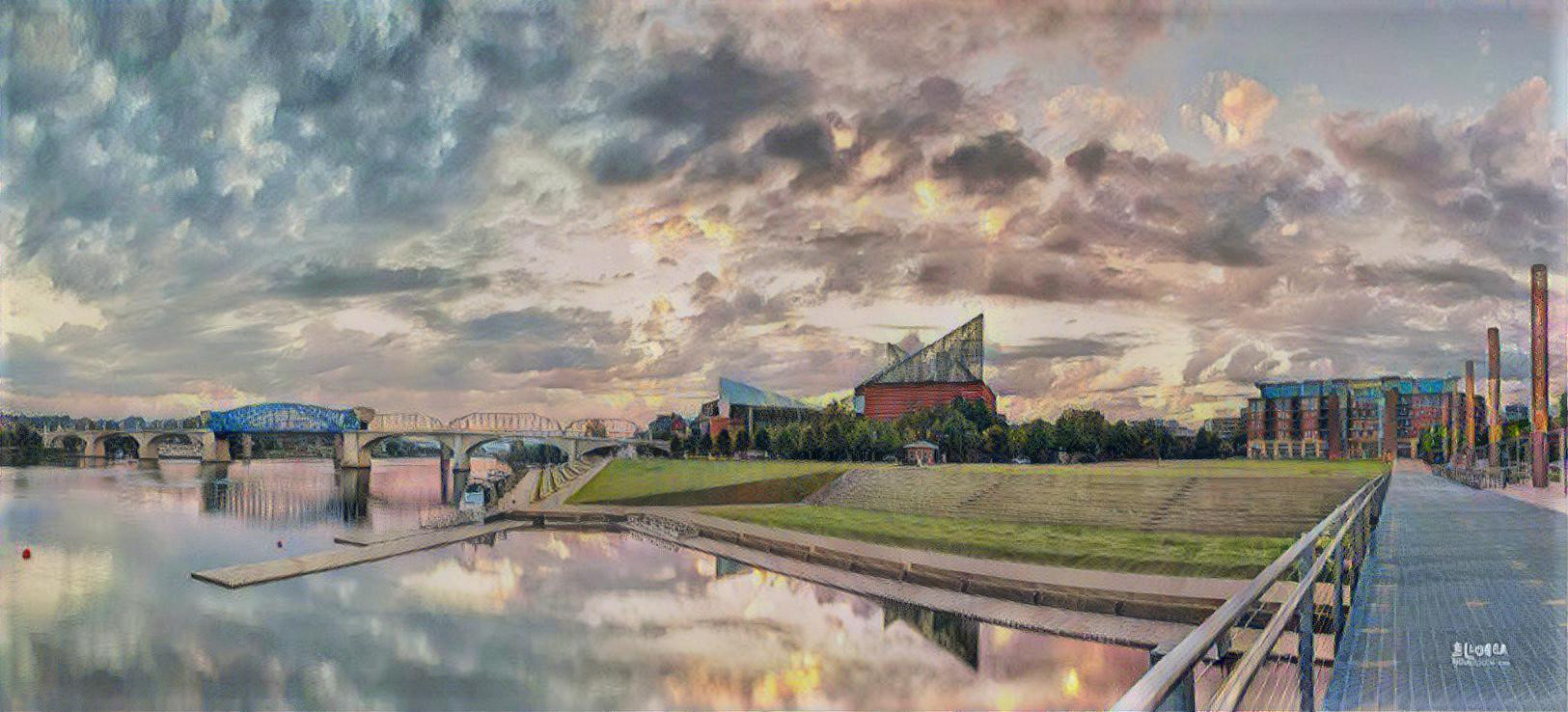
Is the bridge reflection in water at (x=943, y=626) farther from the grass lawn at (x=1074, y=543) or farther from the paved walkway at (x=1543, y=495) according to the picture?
the paved walkway at (x=1543, y=495)

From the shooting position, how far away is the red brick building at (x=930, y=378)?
47062 mm

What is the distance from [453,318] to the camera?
651 inches

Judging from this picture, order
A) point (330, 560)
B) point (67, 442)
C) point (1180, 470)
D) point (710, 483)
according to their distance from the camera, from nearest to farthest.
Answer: point (330, 560) → point (1180, 470) → point (710, 483) → point (67, 442)

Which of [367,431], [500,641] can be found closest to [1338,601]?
[500,641]

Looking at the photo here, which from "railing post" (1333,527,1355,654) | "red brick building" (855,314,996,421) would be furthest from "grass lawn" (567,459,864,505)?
"railing post" (1333,527,1355,654)

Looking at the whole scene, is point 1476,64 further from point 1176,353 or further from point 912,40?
point 912,40

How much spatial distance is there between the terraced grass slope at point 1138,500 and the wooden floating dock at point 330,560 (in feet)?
28.4

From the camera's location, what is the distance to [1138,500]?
15.1 meters

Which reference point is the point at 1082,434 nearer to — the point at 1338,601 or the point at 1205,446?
the point at 1205,446

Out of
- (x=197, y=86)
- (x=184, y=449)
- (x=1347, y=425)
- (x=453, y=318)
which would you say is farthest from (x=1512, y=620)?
(x=184, y=449)

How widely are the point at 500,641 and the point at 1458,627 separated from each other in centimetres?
930

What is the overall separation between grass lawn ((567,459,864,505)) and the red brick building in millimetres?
17784

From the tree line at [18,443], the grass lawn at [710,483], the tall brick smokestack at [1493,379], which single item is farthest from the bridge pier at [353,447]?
the tall brick smokestack at [1493,379]

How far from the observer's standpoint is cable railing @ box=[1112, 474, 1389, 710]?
124 centimetres
